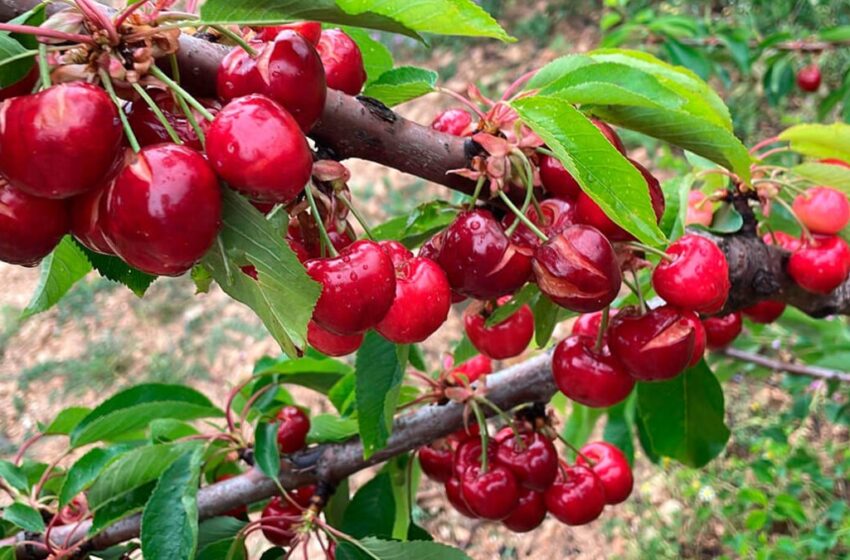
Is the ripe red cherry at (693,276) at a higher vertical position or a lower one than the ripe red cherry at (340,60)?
lower

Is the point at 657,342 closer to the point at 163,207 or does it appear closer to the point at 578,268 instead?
the point at 578,268

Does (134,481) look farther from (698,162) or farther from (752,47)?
(752,47)

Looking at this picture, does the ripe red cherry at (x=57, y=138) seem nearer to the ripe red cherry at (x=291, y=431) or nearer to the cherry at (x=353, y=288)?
the cherry at (x=353, y=288)

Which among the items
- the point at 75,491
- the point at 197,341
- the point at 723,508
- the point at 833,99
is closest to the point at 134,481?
the point at 75,491

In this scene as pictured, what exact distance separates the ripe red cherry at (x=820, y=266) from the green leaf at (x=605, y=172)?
1.97 ft

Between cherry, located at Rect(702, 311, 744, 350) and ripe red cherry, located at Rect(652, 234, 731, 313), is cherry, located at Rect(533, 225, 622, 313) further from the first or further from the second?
cherry, located at Rect(702, 311, 744, 350)

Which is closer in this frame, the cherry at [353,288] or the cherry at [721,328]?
the cherry at [353,288]

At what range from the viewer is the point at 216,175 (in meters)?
0.59

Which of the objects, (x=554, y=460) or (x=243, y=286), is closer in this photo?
(x=243, y=286)

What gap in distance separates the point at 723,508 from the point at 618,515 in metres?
0.59

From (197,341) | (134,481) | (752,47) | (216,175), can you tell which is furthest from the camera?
(197,341)

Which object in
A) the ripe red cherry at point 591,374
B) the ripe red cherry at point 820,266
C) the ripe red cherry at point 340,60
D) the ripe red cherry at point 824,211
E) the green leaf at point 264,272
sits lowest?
the ripe red cherry at point 591,374

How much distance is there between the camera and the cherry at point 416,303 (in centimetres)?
76

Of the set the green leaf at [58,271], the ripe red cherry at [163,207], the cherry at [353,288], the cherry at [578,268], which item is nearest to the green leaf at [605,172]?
the cherry at [578,268]
